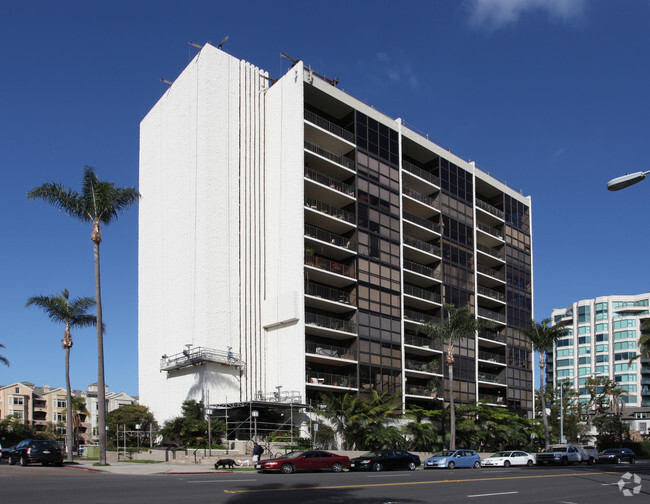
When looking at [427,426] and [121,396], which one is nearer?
[427,426]

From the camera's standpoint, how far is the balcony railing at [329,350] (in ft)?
163

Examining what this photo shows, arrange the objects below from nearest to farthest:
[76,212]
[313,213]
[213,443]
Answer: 1. [76,212]
2. [213,443]
3. [313,213]

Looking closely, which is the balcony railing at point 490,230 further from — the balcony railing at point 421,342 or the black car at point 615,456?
the black car at point 615,456

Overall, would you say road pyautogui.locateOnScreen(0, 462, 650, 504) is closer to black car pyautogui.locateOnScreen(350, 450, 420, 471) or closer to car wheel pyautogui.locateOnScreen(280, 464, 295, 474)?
car wheel pyautogui.locateOnScreen(280, 464, 295, 474)

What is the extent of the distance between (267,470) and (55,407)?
108 metres

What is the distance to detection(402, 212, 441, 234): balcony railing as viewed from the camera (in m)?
61.2

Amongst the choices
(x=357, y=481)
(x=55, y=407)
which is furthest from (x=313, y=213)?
(x=55, y=407)

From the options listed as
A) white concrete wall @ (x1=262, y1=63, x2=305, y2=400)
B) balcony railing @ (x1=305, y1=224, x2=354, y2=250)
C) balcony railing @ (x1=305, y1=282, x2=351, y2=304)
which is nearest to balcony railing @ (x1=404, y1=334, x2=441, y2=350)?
balcony railing @ (x1=305, y1=282, x2=351, y2=304)

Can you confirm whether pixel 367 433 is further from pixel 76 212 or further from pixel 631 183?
pixel 631 183

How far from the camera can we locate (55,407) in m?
125

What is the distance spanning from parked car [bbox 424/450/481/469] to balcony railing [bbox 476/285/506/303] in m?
30.3

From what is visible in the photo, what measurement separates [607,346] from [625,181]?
5843 inches

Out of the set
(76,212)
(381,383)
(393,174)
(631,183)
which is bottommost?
(381,383)

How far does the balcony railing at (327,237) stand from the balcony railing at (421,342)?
1041 centimetres
